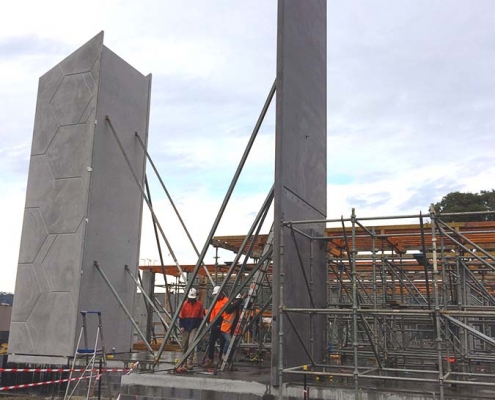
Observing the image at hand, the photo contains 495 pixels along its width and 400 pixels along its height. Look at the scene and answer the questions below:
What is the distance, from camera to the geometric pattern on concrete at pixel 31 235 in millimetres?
14867

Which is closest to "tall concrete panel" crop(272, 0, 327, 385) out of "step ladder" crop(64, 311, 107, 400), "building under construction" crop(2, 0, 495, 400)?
"building under construction" crop(2, 0, 495, 400)

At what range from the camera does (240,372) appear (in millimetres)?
11539

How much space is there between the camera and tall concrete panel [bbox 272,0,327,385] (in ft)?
34.1

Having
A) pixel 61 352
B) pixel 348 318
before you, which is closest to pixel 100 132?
pixel 61 352

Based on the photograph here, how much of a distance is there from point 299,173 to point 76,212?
247 inches

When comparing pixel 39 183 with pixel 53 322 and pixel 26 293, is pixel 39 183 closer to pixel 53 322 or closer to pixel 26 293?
pixel 26 293

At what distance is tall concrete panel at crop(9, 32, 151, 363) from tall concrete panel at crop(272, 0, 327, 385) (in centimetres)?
593

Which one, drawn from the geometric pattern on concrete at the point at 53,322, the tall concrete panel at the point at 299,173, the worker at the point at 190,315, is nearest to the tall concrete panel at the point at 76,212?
the geometric pattern on concrete at the point at 53,322

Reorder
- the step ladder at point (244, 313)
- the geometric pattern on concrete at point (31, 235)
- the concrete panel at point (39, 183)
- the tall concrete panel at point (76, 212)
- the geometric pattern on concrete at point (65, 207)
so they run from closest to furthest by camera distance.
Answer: the step ladder at point (244, 313) → the tall concrete panel at point (76, 212) → the geometric pattern on concrete at point (65, 207) → the geometric pattern on concrete at point (31, 235) → the concrete panel at point (39, 183)

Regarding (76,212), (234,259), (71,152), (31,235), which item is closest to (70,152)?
(71,152)

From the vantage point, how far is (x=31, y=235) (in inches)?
592

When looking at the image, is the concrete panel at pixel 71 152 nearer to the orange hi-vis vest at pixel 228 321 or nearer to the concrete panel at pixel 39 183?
the concrete panel at pixel 39 183

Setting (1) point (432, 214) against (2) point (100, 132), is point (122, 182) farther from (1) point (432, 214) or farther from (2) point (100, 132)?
(1) point (432, 214)

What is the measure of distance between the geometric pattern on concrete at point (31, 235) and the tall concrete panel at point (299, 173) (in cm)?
725
